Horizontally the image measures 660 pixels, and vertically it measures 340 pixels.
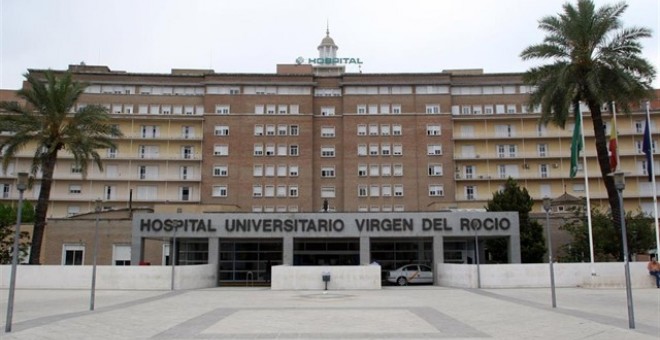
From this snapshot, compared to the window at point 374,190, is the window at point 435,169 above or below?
above

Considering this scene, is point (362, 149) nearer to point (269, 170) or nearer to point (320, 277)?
point (269, 170)

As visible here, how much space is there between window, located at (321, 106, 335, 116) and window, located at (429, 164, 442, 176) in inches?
513

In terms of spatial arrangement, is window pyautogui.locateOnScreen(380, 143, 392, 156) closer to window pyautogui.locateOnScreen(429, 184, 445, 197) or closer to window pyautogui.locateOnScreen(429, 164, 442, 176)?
window pyautogui.locateOnScreen(429, 164, 442, 176)

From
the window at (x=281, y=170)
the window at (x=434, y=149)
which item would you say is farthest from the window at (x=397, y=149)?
the window at (x=281, y=170)

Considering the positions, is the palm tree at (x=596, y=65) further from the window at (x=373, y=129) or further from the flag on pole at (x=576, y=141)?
the window at (x=373, y=129)

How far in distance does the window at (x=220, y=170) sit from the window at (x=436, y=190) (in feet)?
75.7

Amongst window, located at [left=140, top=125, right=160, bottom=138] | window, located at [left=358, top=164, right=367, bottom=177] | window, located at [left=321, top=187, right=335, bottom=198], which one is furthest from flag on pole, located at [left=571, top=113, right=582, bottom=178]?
window, located at [left=140, top=125, right=160, bottom=138]

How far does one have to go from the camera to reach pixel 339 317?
18.0 meters

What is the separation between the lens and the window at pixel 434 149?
229 ft

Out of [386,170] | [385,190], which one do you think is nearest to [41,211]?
[385,190]

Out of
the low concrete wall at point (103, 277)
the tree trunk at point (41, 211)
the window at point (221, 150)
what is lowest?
the low concrete wall at point (103, 277)

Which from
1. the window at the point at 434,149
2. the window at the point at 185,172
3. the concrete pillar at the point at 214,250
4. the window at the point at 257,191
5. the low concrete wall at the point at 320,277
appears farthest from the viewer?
the window at the point at 185,172

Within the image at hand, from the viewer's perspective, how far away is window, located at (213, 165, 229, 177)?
226 feet

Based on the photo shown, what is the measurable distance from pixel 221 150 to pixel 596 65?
1796 inches
